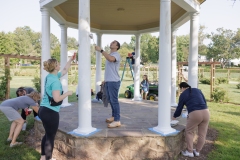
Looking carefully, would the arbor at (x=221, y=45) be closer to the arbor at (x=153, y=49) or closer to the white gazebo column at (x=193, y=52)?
the arbor at (x=153, y=49)

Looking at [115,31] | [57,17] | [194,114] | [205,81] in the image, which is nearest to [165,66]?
[194,114]

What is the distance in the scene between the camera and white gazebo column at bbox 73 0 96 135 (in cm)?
362

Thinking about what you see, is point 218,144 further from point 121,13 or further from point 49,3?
point 49,3

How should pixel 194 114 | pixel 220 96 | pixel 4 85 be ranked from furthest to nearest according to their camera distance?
pixel 220 96, pixel 4 85, pixel 194 114

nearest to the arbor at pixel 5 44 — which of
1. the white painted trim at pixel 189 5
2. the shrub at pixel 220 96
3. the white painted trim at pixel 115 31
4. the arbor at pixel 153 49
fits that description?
the arbor at pixel 153 49

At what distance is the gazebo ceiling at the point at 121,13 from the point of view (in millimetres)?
5016

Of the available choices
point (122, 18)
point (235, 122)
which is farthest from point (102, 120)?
point (235, 122)

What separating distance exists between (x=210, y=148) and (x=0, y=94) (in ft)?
31.0

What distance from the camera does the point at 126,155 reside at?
11.6 feet

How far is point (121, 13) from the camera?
19.3 feet

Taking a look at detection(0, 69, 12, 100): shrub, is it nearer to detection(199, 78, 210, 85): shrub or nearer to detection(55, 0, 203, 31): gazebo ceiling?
detection(55, 0, 203, 31): gazebo ceiling

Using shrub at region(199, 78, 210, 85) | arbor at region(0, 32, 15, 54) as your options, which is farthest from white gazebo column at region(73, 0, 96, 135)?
arbor at region(0, 32, 15, 54)

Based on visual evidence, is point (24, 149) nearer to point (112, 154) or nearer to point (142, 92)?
point (112, 154)

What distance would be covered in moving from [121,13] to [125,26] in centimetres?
176
